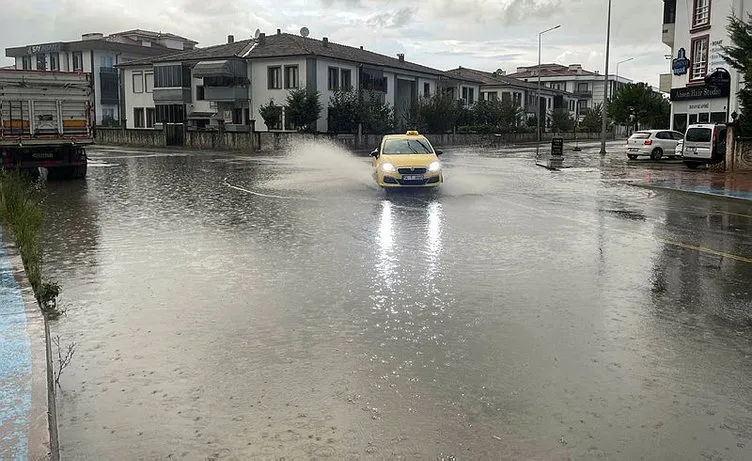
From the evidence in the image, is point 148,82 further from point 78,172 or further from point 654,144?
point 78,172

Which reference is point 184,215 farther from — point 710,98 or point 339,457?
point 710,98

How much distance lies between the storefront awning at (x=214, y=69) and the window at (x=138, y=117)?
12342mm

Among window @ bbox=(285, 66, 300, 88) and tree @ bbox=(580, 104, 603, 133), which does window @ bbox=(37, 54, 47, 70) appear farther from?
tree @ bbox=(580, 104, 603, 133)

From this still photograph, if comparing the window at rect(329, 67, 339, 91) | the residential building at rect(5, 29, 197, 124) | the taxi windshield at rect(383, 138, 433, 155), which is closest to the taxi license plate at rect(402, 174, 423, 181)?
the taxi windshield at rect(383, 138, 433, 155)

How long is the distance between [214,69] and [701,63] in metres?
35.0

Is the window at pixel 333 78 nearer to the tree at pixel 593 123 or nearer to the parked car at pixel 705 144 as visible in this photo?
the parked car at pixel 705 144

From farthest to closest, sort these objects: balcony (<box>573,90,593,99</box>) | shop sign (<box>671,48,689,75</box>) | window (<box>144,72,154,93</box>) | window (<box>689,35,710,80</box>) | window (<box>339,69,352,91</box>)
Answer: balcony (<box>573,90,593,99</box>) < window (<box>144,72,154,93</box>) < window (<box>339,69,352,91</box>) < shop sign (<box>671,48,689,75</box>) < window (<box>689,35,710,80</box>)

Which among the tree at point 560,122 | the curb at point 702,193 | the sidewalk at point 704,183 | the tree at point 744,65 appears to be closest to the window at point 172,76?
the sidewalk at point 704,183

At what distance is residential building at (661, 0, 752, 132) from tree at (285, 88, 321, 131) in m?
23.9

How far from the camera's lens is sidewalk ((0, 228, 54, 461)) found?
3.89 metres

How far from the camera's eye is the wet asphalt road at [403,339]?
14.7ft

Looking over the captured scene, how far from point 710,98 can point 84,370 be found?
44.6 metres

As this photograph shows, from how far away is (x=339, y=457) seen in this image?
418 centimetres

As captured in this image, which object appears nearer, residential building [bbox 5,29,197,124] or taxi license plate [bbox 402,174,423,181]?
taxi license plate [bbox 402,174,423,181]
